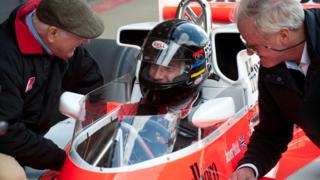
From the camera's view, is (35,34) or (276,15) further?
(35,34)

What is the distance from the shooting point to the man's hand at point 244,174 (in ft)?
8.46

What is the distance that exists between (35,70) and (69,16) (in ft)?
1.04

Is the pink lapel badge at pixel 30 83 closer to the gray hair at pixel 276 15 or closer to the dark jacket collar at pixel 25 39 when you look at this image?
the dark jacket collar at pixel 25 39

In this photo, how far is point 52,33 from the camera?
298 centimetres

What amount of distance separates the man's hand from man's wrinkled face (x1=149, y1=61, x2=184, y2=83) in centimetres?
51

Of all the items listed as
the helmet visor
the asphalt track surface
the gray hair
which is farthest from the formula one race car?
the asphalt track surface

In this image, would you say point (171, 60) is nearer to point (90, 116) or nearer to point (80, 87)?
point (90, 116)

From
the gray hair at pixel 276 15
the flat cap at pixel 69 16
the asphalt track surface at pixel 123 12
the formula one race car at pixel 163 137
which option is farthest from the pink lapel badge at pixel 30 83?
the asphalt track surface at pixel 123 12

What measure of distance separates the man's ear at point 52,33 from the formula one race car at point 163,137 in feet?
1.40

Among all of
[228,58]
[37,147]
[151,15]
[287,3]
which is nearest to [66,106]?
[37,147]

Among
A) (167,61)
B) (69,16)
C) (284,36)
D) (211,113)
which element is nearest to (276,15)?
(284,36)

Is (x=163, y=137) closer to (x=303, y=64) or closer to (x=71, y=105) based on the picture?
(x=71, y=105)

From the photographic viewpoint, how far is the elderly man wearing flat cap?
111 inches

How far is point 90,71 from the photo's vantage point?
11.8 ft
